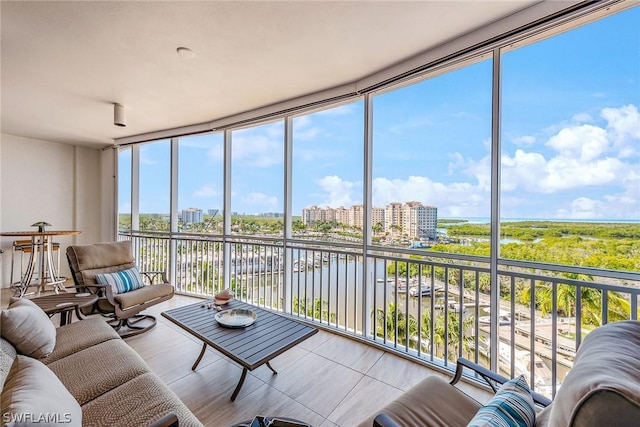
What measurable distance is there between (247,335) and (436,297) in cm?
169

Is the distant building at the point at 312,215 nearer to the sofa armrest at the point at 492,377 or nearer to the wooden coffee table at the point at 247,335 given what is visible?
the wooden coffee table at the point at 247,335

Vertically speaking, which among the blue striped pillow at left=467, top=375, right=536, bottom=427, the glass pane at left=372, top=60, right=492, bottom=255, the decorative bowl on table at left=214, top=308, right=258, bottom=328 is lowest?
the decorative bowl on table at left=214, top=308, right=258, bottom=328

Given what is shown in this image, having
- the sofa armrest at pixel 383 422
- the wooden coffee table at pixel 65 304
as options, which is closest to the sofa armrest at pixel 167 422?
the sofa armrest at pixel 383 422

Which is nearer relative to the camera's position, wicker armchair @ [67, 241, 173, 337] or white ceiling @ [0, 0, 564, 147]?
white ceiling @ [0, 0, 564, 147]

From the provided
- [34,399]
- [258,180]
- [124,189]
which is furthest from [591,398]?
[124,189]

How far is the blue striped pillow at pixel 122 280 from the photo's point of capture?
287 cm

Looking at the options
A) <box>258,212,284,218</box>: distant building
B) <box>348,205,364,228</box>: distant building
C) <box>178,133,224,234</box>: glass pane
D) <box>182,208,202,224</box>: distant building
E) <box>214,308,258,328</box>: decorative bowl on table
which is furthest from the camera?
<box>182,208,202,224</box>: distant building

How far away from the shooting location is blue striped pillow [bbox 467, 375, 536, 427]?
850 millimetres

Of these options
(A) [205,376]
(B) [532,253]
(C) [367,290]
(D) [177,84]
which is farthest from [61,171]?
(B) [532,253]

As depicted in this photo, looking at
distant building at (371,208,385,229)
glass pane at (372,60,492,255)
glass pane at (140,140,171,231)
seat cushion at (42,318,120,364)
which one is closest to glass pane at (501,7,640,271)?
glass pane at (372,60,492,255)

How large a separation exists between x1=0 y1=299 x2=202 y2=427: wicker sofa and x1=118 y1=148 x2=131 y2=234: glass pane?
141 inches

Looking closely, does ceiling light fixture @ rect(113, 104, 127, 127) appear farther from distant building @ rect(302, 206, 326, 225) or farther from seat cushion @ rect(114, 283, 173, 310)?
distant building @ rect(302, 206, 326, 225)

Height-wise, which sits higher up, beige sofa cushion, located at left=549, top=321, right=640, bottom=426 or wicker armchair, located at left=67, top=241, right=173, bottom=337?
beige sofa cushion, located at left=549, top=321, right=640, bottom=426

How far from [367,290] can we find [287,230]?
123cm
